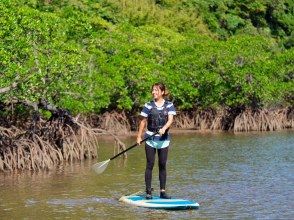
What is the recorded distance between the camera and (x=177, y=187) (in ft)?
45.9

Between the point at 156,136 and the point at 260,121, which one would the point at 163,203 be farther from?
the point at 260,121

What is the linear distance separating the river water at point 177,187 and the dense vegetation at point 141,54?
2.25 meters

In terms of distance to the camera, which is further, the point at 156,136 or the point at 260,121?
the point at 260,121

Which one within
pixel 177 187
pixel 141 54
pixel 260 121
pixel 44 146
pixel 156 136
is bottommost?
pixel 177 187

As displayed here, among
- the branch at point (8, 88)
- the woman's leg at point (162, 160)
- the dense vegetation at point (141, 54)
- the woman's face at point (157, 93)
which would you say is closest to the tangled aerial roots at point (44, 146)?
the dense vegetation at point (141, 54)

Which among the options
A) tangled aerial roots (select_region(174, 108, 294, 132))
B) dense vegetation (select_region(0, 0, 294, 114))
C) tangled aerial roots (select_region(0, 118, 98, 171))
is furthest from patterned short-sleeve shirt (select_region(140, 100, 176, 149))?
tangled aerial roots (select_region(174, 108, 294, 132))

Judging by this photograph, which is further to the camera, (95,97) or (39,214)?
(95,97)

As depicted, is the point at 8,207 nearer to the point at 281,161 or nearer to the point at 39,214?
the point at 39,214

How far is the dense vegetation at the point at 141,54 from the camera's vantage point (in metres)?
17.9

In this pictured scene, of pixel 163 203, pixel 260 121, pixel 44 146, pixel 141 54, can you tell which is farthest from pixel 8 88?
pixel 260 121

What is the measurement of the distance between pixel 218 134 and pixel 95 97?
682cm

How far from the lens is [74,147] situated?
19234 millimetres

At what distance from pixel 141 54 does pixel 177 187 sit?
18006mm

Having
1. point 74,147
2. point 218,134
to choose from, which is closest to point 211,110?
point 218,134
